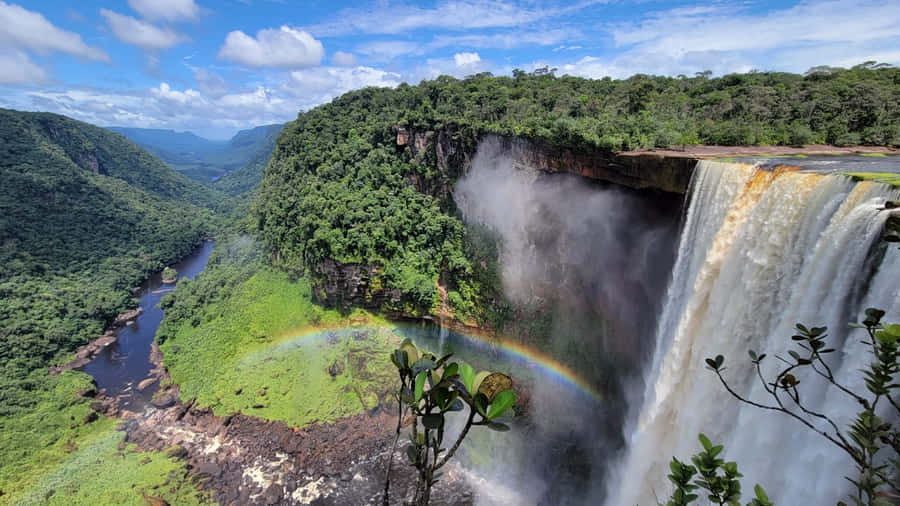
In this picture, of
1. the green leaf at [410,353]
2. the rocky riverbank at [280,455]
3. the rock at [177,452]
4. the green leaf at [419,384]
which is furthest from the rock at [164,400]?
the green leaf at [419,384]

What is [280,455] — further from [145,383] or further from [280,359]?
[145,383]

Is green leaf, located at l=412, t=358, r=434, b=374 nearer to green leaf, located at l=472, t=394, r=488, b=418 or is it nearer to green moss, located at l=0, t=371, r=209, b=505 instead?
green leaf, located at l=472, t=394, r=488, b=418

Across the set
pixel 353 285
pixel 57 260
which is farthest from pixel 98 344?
pixel 353 285

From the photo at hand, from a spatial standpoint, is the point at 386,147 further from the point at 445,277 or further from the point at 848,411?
the point at 848,411

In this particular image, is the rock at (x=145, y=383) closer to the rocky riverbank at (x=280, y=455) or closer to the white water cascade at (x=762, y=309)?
the rocky riverbank at (x=280, y=455)

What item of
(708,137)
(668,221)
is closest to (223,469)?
(668,221)

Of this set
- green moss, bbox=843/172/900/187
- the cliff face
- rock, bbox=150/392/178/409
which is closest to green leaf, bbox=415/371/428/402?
green moss, bbox=843/172/900/187
